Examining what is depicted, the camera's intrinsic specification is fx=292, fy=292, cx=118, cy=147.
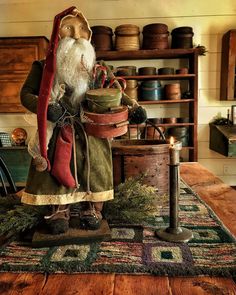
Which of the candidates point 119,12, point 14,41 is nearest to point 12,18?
point 14,41

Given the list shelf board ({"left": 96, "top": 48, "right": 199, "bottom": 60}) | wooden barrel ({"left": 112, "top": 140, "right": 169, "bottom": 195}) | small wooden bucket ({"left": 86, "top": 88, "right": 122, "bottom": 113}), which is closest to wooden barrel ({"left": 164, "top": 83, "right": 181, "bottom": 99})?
shelf board ({"left": 96, "top": 48, "right": 199, "bottom": 60})

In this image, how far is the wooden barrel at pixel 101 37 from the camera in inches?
113

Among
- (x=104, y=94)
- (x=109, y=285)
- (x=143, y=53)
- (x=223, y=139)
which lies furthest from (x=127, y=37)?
(x=109, y=285)

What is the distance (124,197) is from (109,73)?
1.33 feet

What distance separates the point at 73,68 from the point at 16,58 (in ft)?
7.54

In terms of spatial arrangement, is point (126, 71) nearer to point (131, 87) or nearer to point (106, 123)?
point (131, 87)

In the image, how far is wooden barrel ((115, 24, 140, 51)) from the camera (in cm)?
287

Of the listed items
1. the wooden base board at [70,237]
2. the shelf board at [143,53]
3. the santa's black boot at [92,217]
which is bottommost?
the wooden base board at [70,237]

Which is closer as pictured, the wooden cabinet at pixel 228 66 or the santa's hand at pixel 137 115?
the santa's hand at pixel 137 115

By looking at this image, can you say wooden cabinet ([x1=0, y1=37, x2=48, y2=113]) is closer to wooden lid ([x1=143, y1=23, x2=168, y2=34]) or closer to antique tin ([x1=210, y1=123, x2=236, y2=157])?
wooden lid ([x1=143, y1=23, x2=168, y2=34])

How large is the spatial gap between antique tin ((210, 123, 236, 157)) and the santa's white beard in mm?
2211

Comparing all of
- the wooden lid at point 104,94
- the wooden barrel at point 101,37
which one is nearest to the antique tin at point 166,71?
the wooden barrel at point 101,37

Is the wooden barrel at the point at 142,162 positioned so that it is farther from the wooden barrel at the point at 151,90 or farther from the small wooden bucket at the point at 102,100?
the wooden barrel at the point at 151,90

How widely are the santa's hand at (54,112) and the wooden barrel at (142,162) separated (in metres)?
0.30
